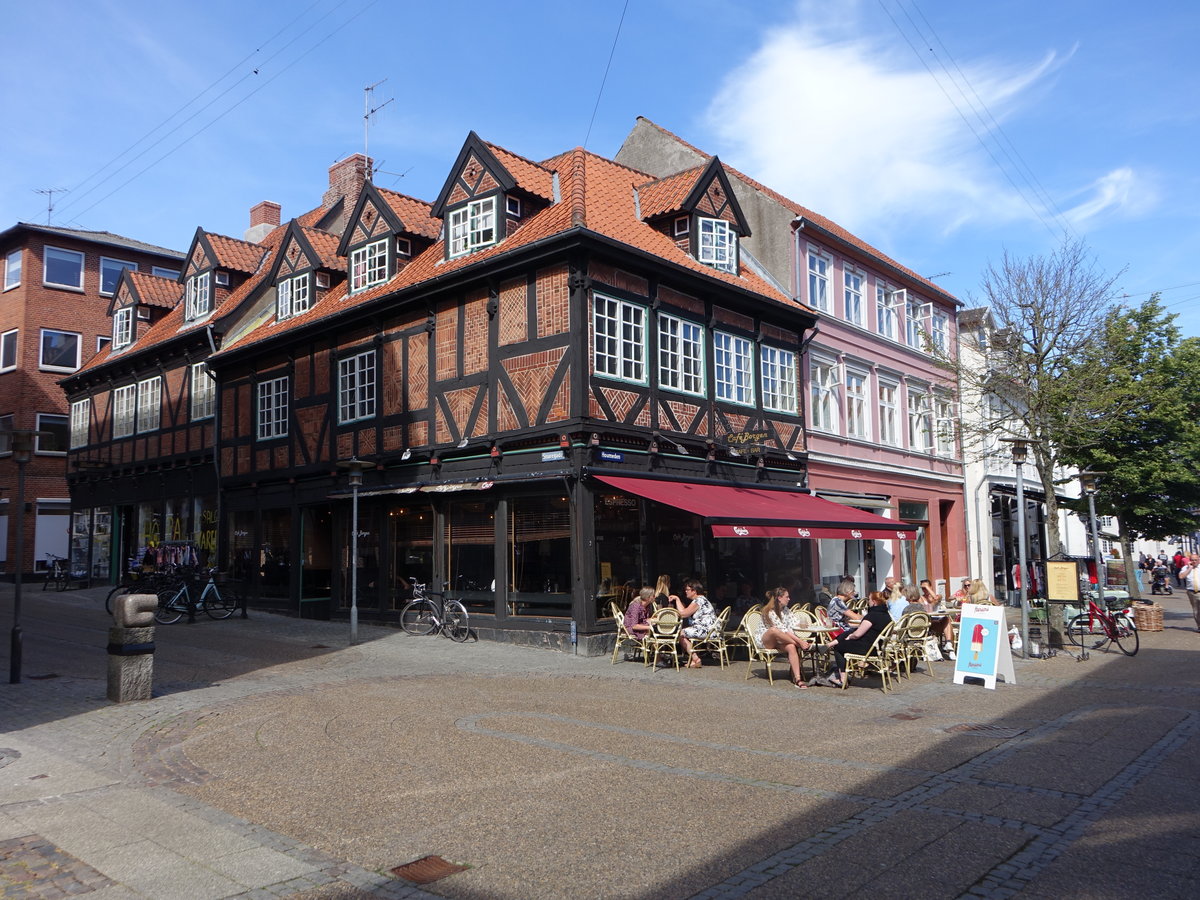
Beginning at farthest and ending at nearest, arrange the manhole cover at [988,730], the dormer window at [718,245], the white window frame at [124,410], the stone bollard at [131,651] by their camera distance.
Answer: the white window frame at [124,410] → the dormer window at [718,245] → the stone bollard at [131,651] → the manhole cover at [988,730]

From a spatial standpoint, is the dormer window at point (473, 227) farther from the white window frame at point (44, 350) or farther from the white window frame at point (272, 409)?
the white window frame at point (44, 350)

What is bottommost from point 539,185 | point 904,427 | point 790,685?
point 790,685

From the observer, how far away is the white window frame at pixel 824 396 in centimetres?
2315

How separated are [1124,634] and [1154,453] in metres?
12.0

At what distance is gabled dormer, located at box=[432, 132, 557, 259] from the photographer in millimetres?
18156

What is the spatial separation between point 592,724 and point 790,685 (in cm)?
410

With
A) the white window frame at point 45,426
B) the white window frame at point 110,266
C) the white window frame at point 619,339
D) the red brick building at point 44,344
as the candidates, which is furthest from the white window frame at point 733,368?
the white window frame at point 110,266

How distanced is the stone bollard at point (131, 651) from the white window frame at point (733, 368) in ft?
39.7

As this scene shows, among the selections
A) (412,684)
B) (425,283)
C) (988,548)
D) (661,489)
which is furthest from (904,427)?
(412,684)

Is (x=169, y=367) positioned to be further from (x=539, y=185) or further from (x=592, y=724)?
(x=592, y=724)

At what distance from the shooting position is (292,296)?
2348 cm

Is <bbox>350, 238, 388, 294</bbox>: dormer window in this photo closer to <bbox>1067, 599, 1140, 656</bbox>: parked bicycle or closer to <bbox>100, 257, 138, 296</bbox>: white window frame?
<bbox>1067, 599, 1140, 656</bbox>: parked bicycle

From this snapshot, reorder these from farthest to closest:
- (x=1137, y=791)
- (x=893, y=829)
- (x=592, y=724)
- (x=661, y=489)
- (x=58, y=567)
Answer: (x=58, y=567) → (x=661, y=489) → (x=592, y=724) → (x=1137, y=791) → (x=893, y=829)

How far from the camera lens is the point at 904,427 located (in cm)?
2752
